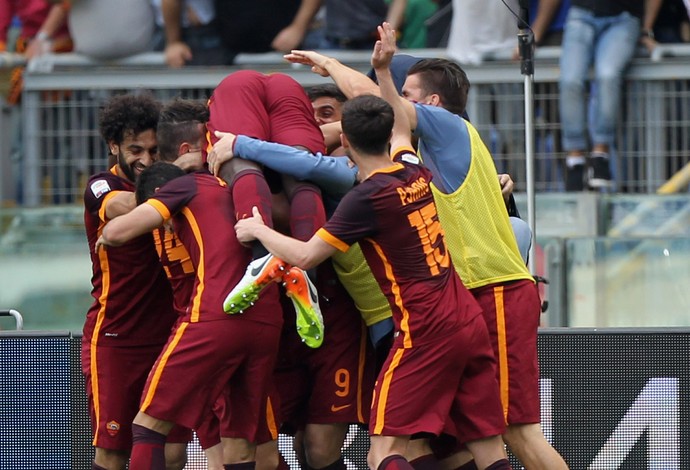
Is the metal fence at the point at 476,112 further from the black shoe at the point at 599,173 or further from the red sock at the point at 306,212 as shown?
the red sock at the point at 306,212

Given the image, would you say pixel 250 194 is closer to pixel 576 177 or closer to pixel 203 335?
pixel 203 335

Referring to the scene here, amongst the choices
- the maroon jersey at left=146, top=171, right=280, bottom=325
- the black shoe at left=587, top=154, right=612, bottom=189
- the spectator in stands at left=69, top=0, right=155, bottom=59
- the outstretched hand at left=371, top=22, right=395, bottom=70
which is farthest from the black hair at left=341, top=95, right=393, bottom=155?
the spectator in stands at left=69, top=0, right=155, bottom=59

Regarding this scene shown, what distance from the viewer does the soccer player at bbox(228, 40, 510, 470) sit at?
6855mm

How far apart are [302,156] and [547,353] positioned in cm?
210

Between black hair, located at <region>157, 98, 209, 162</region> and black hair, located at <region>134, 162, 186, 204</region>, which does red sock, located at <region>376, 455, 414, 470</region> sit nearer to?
black hair, located at <region>134, 162, 186, 204</region>

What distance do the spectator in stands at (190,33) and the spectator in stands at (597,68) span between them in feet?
8.41

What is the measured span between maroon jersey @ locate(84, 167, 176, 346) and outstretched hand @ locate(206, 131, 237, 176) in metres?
0.59

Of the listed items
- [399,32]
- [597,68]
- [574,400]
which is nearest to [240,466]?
[574,400]

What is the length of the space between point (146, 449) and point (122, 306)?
0.91m

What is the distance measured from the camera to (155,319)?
25.8ft

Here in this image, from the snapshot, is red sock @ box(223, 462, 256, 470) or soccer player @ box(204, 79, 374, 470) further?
soccer player @ box(204, 79, 374, 470)

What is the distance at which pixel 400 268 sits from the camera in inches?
273

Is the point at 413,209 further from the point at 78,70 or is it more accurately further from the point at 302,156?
the point at 78,70

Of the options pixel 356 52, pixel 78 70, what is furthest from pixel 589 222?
pixel 78 70
